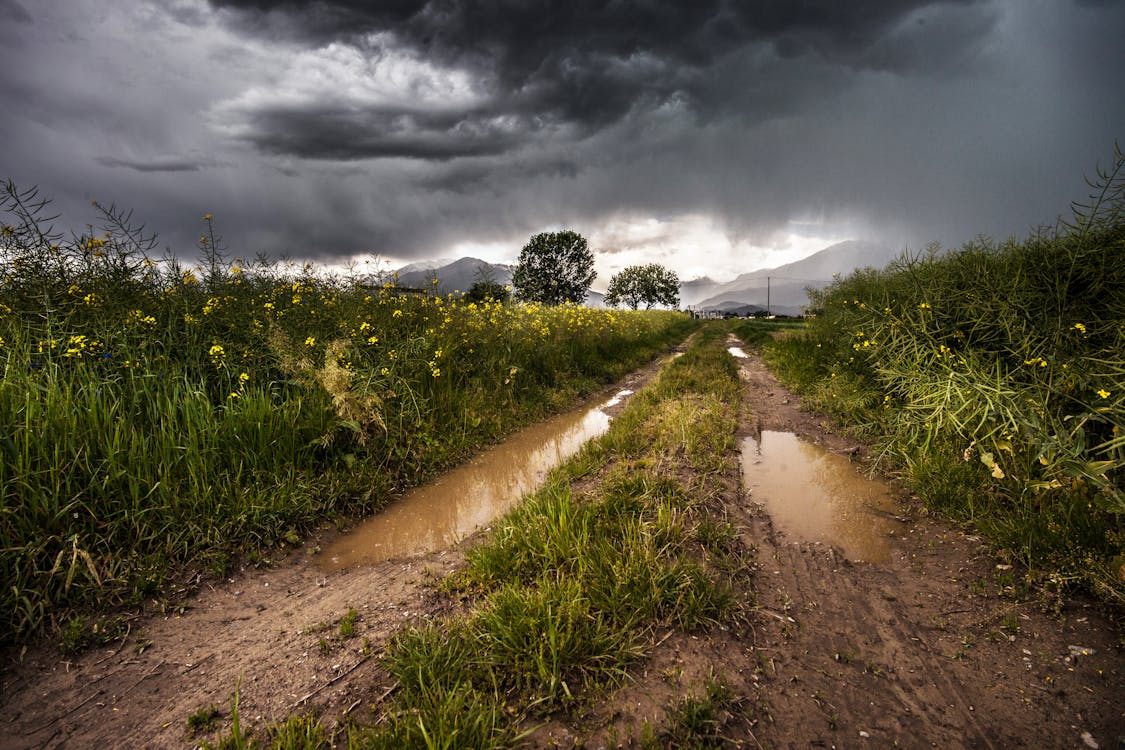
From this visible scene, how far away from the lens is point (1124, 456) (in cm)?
287

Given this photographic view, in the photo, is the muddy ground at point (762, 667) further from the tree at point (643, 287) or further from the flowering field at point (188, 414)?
the tree at point (643, 287)

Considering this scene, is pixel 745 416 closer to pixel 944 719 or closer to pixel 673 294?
pixel 944 719

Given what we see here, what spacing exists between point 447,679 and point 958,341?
6418 millimetres

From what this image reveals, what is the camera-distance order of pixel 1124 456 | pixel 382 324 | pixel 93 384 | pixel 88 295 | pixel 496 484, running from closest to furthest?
pixel 1124 456, pixel 93 384, pixel 88 295, pixel 496 484, pixel 382 324

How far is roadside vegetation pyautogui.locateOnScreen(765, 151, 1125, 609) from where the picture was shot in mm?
3061

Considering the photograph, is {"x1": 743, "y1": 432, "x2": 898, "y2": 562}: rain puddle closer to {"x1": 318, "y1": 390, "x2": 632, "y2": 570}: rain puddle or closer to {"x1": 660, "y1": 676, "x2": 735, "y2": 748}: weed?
{"x1": 660, "y1": 676, "x2": 735, "y2": 748}: weed

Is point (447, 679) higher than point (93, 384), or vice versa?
point (93, 384)

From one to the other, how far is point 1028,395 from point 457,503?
5.57 m

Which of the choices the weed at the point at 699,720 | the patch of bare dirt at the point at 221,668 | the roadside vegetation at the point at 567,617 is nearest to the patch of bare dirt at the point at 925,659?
the weed at the point at 699,720

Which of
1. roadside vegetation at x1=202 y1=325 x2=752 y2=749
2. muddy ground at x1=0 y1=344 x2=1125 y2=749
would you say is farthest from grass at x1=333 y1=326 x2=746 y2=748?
muddy ground at x1=0 y1=344 x2=1125 y2=749

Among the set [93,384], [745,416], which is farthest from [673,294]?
[93,384]

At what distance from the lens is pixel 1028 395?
375 centimetres

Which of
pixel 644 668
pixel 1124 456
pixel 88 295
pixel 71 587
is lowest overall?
pixel 644 668

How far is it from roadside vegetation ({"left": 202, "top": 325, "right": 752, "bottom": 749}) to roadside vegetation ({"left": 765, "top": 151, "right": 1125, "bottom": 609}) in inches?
86.0
